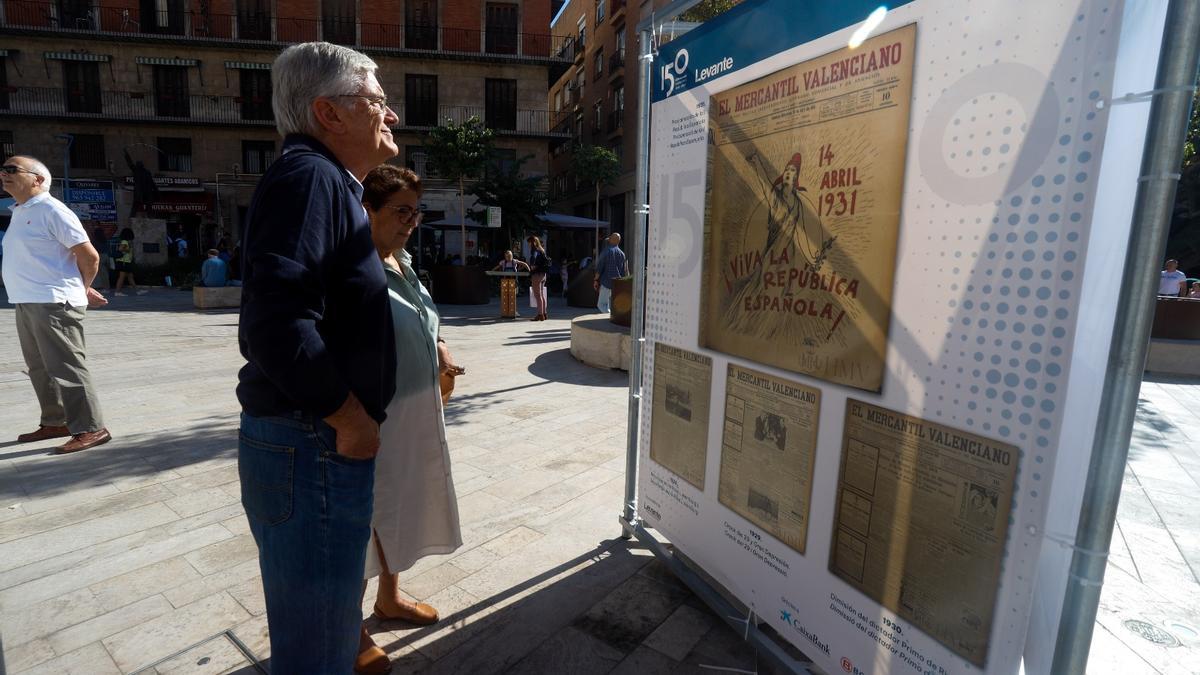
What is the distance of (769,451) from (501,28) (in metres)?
30.0

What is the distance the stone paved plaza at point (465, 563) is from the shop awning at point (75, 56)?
28.6 metres

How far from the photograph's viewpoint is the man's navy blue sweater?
4.09 feet

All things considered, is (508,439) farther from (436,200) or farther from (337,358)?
(436,200)

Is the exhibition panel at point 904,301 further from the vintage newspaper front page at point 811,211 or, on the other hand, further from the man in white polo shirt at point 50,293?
the man in white polo shirt at point 50,293

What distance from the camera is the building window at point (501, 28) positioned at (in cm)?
2797

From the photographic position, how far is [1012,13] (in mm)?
1391

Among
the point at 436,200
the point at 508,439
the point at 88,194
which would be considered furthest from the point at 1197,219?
the point at 88,194

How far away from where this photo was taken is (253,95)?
87.4ft

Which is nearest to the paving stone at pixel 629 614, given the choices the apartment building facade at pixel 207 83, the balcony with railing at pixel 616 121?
the apartment building facade at pixel 207 83

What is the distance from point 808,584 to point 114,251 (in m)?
25.3

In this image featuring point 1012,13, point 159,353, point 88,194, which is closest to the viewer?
point 1012,13

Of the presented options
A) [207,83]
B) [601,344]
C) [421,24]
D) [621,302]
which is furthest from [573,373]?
[207,83]

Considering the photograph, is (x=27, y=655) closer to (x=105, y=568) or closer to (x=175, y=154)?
(x=105, y=568)

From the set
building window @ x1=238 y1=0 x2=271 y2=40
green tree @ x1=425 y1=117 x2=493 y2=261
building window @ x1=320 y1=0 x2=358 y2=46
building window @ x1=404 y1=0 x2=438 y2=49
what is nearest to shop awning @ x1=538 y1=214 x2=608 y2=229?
green tree @ x1=425 y1=117 x2=493 y2=261
